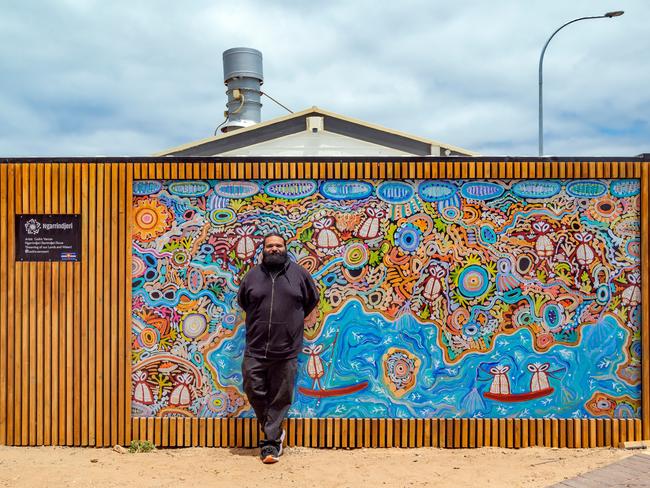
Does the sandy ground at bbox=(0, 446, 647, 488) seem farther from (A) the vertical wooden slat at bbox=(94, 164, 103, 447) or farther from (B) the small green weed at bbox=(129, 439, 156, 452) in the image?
(A) the vertical wooden slat at bbox=(94, 164, 103, 447)

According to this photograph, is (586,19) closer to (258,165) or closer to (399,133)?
(399,133)

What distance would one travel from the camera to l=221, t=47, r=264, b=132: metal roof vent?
1581 centimetres

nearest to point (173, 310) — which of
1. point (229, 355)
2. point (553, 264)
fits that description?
point (229, 355)

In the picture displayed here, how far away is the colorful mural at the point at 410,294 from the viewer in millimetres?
5008

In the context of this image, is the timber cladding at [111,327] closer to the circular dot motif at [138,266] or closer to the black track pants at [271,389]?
the circular dot motif at [138,266]

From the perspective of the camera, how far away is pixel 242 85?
15.9 m

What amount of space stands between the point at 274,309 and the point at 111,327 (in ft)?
4.85

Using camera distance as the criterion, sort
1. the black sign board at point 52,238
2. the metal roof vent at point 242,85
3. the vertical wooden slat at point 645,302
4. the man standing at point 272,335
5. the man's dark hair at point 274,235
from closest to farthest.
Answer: the man standing at point 272,335, the man's dark hair at point 274,235, the vertical wooden slat at point 645,302, the black sign board at point 52,238, the metal roof vent at point 242,85

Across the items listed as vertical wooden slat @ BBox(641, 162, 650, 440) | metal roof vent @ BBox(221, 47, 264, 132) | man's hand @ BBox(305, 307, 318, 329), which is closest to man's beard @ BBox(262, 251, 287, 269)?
man's hand @ BBox(305, 307, 318, 329)

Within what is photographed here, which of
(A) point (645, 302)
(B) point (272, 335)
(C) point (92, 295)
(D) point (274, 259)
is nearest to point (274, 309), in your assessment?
(B) point (272, 335)

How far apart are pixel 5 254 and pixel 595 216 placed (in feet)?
17.0

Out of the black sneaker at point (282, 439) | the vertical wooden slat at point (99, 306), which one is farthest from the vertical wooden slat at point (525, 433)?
the vertical wooden slat at point (99, 306)

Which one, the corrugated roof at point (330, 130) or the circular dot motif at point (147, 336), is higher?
the corrugated roof at point (330, 130)

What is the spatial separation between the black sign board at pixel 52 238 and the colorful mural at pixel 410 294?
55 centimetres
